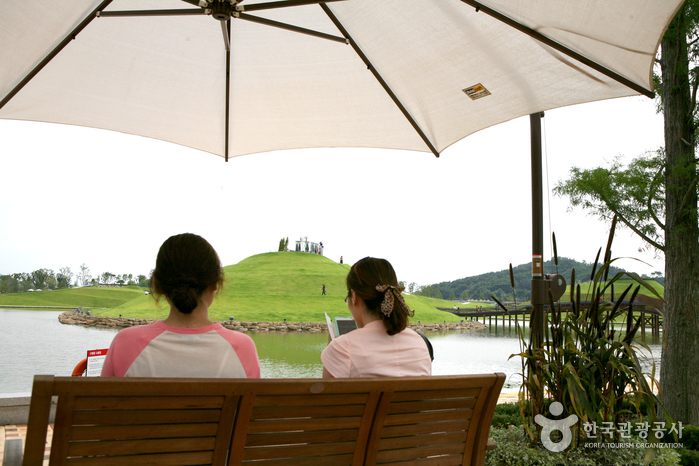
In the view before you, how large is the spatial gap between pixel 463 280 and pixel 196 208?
141ft

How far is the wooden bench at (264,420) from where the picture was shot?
2.98 feet

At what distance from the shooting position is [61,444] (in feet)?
2.98

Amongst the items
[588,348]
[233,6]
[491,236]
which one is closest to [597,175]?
[588,348]

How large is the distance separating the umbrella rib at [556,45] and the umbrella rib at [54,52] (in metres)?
1.74

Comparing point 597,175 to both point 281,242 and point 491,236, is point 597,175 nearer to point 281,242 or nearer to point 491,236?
point 281,242

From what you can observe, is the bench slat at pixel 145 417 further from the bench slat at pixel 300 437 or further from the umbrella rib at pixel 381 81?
the umbrella rib at pixel 381 81

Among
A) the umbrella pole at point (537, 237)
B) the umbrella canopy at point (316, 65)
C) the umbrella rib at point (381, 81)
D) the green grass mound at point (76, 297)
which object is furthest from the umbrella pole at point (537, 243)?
the green grass mound at point (76, 297)

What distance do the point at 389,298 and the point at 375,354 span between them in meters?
0.18

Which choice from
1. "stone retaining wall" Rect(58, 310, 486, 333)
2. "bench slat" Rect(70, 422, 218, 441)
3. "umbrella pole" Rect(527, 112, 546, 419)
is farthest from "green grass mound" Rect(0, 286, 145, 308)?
"bench slat" Rect(70, 422, 218, 441)

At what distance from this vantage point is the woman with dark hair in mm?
1209

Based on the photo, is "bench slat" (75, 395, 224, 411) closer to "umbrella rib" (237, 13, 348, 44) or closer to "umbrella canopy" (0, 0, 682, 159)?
"umbrella canopy" (0, 0, 682, 159)

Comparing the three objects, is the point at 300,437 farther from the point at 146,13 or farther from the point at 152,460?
the point at 146,13

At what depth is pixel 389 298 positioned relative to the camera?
1.49 metres

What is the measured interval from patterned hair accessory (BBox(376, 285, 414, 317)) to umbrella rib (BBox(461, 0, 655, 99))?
1283 mm
